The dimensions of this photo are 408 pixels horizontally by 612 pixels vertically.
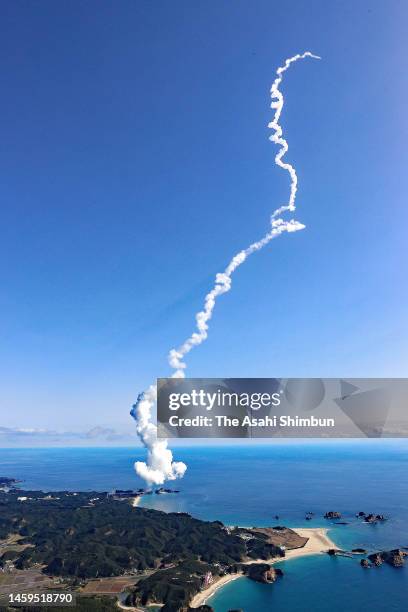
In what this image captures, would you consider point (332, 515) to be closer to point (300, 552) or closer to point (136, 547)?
point (300, 552)

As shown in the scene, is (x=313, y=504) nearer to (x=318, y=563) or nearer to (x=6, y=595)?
(x=318, y=563)

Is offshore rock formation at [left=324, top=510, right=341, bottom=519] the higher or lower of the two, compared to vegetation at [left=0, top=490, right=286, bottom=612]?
higher

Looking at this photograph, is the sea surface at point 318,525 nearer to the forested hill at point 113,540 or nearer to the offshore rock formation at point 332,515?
the offshore rock formation at point 332,515

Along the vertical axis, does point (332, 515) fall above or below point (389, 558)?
above

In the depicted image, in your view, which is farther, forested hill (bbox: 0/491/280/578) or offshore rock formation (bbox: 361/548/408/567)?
forested hill (bbox: 0/491/280/578)

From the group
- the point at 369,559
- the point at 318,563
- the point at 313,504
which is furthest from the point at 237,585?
the point at 313,504

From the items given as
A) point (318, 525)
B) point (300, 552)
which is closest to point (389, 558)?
point (300, 552)

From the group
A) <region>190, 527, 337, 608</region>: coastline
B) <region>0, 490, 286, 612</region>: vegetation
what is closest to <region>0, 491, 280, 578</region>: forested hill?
<region>0, 490, 286, 612</region>: vegetation

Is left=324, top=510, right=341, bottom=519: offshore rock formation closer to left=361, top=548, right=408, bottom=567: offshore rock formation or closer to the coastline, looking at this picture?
the coastline

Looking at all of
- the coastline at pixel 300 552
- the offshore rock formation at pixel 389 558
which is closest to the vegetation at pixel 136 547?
the coastline at pixel 300 552
